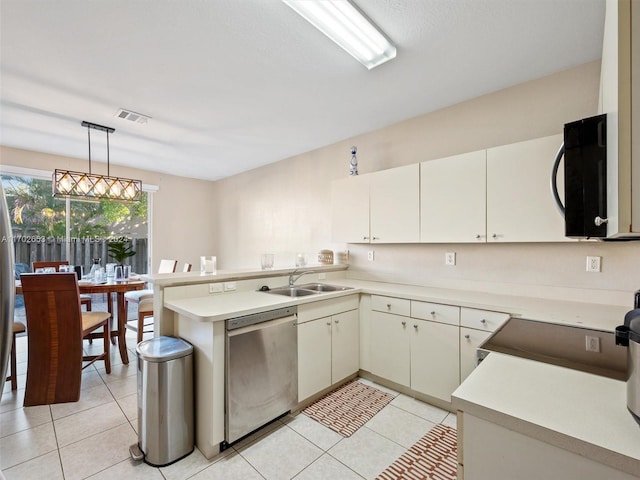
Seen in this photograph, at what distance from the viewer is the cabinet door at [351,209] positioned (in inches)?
123

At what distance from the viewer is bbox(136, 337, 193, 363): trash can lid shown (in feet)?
Result: 5.89

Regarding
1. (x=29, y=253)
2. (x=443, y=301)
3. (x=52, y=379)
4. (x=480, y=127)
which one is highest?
(x=480, y=127)

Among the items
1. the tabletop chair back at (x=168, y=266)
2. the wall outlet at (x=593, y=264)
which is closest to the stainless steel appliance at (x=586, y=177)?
the wall outlet at (x=593, y=264)

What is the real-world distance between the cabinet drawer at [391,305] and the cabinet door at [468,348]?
0.45m

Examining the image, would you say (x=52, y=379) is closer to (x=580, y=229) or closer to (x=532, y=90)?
(x=580, y=229)

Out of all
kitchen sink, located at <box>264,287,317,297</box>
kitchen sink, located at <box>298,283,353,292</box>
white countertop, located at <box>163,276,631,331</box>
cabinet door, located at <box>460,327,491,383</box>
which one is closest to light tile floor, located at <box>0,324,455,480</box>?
cabinet door, located at <box>460,327,491,383</box>

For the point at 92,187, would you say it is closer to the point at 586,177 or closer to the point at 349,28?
the point at 349,28

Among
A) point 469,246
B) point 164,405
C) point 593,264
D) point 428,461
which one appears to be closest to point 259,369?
point 164,405

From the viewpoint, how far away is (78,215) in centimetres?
452

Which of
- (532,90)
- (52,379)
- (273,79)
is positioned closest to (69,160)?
(52,379)

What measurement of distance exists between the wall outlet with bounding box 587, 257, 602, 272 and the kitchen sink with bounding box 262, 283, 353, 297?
1809mm

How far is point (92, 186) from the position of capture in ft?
10.5

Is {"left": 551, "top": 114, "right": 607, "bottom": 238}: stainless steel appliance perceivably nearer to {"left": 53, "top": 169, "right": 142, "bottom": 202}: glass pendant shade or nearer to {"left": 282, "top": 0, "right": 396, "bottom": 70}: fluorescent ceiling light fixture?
{"left": 282, "top": 0, "right": 396, "bottom": 70}: fluorescent ceiling light fixture

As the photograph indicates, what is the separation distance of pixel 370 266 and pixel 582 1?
102 inches
